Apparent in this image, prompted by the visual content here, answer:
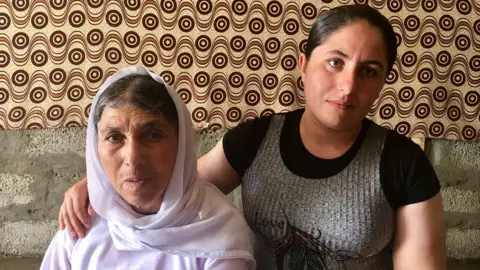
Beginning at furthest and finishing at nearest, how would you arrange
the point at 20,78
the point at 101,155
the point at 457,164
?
1. the point at 457,164
2. the point at 20,78
3. the point at 101,155

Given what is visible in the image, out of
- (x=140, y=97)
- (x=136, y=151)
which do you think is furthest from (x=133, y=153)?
(x=140, y=97)

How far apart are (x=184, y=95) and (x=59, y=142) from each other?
419 millimetres

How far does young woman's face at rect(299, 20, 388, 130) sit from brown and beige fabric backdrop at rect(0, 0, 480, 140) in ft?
1.66

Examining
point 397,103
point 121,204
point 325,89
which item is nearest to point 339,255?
point 325,89

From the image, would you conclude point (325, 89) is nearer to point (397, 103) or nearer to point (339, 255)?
point (339, 255)

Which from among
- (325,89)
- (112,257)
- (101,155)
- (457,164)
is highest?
(325,89)

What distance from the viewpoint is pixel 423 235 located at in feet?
3.68

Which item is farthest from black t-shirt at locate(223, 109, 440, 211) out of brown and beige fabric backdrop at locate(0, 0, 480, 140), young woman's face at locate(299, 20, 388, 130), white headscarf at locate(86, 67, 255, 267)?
brown and beige fabric backdrop at locate(0, 0, 480, 140)

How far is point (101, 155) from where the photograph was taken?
1.02 m

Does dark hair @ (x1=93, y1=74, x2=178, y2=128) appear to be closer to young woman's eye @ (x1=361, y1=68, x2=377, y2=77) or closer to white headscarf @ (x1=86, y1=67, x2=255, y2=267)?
white headscarf @ (x1=86, y1=67, x2=255, y2=267)

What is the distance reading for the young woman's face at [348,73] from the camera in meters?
1.06

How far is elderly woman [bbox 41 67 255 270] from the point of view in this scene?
993 mm

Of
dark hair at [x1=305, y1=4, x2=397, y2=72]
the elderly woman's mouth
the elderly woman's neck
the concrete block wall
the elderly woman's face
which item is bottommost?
the concrete block wall

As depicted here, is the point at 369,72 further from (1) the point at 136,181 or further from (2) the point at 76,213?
(2) the point at 76,213
